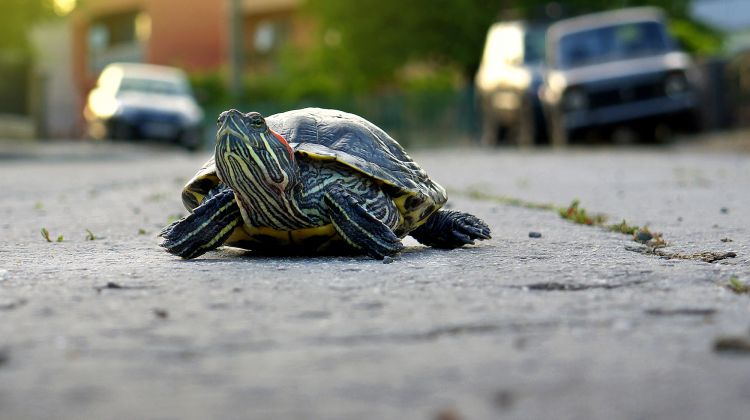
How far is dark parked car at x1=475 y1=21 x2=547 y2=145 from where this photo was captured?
19.4 metres

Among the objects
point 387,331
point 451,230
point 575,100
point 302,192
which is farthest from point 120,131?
point 387,331

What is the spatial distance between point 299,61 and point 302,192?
36.3 meters

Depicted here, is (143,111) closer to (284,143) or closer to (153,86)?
(153,86)

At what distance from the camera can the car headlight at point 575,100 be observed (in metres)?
17.7

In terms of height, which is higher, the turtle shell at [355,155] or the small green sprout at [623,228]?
the turtle shell at [355,155]

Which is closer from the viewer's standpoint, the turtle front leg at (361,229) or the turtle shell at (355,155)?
the turtle front leg at (361,229)

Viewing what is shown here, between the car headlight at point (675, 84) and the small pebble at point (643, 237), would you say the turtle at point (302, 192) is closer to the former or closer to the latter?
the small pebble at point (643, 237)

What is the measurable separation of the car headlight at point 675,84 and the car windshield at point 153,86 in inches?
453

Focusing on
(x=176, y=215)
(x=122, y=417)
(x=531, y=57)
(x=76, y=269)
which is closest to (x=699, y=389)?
(x=122, y=417)

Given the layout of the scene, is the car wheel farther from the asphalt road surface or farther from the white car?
the asphalt road surface

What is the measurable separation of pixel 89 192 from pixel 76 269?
20.1 feet

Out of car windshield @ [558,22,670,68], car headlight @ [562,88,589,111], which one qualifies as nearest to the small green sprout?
car headlight @ [562,88,589,111]

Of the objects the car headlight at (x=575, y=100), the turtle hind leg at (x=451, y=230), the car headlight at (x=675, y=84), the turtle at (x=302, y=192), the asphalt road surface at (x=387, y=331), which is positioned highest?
the car headlight at (x=675, y=84)

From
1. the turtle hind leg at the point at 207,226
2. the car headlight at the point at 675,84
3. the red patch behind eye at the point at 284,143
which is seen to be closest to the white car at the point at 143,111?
the car headlight at the point at 675,84
